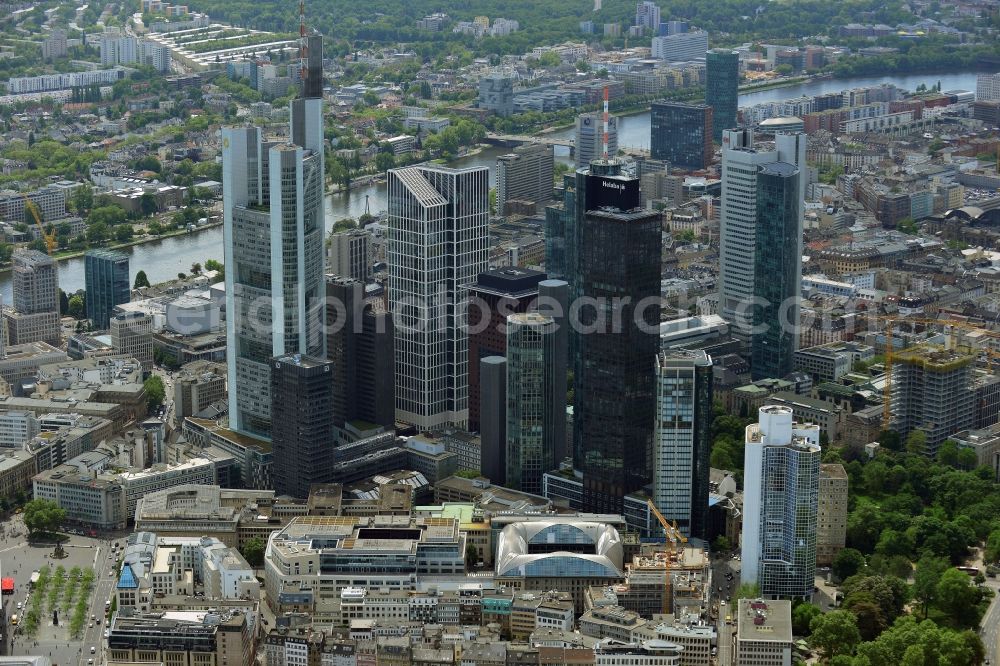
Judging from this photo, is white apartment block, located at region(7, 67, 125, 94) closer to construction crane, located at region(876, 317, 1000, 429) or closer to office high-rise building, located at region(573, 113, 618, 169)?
office high-rise building, located at region(573, 113, 618, 169)

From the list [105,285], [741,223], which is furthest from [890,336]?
[105,285]

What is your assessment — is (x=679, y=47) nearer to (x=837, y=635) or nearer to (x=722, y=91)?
(x=722, y=91)

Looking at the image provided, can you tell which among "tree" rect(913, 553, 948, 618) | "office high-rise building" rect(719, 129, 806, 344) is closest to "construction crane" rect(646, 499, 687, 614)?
"tree" rect(913, 553, 948, 618)

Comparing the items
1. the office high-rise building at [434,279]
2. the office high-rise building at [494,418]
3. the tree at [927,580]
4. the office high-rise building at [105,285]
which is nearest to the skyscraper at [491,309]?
the office high-rise building at [434,279]

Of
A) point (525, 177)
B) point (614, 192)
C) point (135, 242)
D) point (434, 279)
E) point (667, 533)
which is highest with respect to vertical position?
point (614, 192)

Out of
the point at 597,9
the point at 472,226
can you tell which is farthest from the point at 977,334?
the point at 597,9

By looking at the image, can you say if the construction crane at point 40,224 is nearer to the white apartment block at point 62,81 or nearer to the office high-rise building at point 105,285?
the office high-rise building at point 105,285
